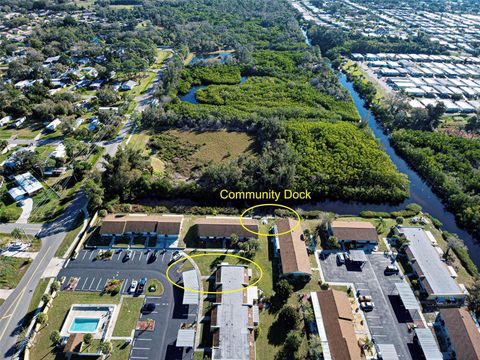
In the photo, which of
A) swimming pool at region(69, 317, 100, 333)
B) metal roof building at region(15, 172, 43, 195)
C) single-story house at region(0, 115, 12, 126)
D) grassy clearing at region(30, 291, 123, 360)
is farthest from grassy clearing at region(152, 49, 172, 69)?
swimming pool at region(69, 317, 100, 333)

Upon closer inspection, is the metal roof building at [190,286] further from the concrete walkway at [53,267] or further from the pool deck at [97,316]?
the concrete walkway at [53,267]

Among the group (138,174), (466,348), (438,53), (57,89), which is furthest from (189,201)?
(438,53)

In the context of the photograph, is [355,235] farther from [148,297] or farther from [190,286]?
[148,297]

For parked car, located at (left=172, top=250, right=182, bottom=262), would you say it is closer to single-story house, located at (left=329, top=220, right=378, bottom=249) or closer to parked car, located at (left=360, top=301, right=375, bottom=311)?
single-story house, located at (left=329, top=220, right=378, bottom=249)

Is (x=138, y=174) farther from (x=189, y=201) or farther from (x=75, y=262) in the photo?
(x=75, y=262)

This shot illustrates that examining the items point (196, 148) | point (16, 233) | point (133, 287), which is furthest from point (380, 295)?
point (16, 233)

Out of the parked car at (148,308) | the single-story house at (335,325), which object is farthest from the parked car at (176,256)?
the single-story house at (335,325)
